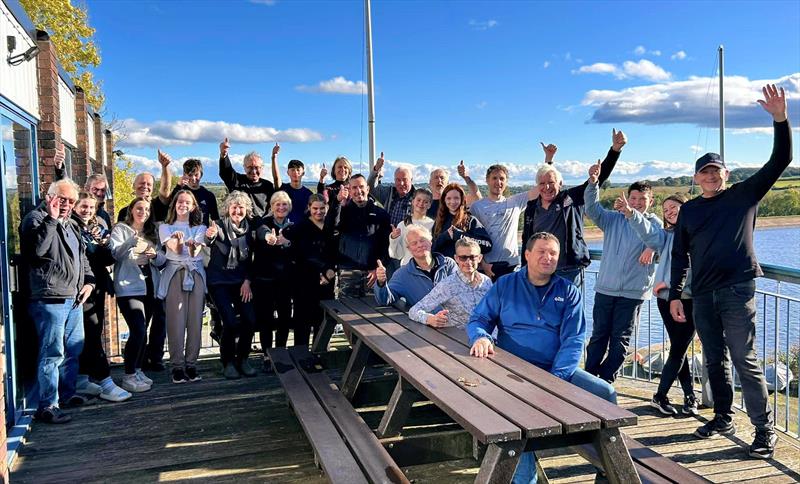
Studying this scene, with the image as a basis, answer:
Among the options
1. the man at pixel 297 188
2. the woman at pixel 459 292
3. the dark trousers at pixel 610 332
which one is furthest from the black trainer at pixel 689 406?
the man at pixel 297 188

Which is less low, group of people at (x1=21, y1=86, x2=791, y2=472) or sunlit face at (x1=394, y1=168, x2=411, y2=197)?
sunlit face at (x1=394, y1=168, x2=411, y2=197)

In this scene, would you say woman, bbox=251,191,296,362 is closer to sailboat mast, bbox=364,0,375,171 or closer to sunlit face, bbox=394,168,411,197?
sunlit face, bbox=394,168,411,197

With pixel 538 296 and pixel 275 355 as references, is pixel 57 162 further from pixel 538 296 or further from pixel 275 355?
pixel 538 296

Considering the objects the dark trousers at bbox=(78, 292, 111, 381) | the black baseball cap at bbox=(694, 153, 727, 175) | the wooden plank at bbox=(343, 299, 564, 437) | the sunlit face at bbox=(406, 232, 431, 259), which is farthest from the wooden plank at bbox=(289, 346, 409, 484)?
the black baseball cap at bbox=(694, 153, 727, 175)

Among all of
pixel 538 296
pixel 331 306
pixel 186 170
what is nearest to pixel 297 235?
pixel 331 306

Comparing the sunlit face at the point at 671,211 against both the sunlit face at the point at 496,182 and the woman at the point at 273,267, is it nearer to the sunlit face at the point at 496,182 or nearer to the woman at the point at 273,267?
the sunlit face at the point at 496,182

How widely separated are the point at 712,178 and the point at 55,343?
442cm

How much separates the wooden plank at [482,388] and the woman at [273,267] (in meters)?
1.73

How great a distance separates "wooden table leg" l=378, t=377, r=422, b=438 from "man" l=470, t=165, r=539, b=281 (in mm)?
2118

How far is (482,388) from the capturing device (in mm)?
2637

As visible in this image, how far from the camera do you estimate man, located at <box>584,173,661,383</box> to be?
445cm

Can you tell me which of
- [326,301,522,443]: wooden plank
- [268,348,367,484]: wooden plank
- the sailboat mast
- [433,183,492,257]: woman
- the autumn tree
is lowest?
[268,348,367,484]: wooden plank

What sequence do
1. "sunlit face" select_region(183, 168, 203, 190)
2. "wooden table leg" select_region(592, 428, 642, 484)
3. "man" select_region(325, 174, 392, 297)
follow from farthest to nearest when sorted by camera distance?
"sunlit face" select_region(183, 168, 203, 190)
"man" select_region(325, 174, 392, 297)
"wooden table leg" select_region(592, 428, 642, 484)

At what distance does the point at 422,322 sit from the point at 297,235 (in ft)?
6.01
